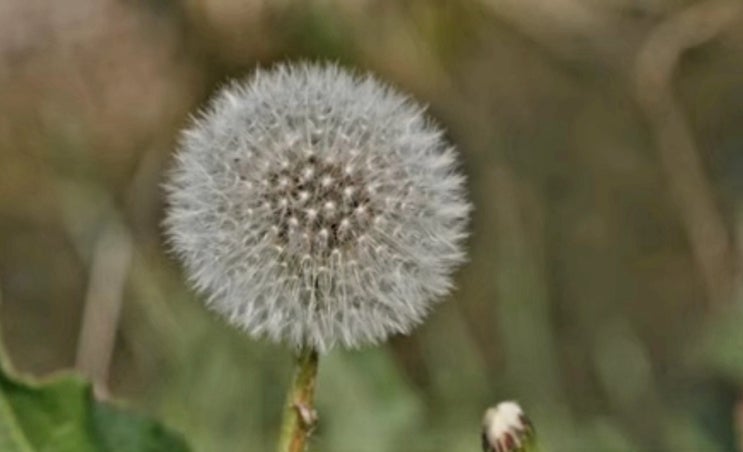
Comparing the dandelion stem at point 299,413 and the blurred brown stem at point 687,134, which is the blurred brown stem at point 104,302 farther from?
the dandelion stem at point 299,413

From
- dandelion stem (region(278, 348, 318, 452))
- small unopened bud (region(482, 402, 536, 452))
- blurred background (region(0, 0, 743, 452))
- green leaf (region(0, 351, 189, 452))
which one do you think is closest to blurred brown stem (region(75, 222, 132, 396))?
blurred background (region(0, 0, 743, 452))

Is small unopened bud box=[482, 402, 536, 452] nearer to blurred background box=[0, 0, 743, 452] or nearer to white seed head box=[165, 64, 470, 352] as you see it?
white seed head box=[165, 64, 470, 352]

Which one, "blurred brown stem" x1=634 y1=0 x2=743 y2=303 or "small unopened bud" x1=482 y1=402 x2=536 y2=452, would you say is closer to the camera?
"small unopened bud" x1=482 y1=402 x2=536 y2=452

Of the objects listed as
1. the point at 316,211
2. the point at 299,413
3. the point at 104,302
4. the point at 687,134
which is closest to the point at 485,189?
the point at 687,134

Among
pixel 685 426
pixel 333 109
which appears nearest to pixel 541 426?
pixel 685 426

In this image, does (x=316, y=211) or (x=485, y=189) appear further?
(x=485, y=189)

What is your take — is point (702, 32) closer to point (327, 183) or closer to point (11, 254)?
point (11, 254)

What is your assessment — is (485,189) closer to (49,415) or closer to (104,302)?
(104,302)
